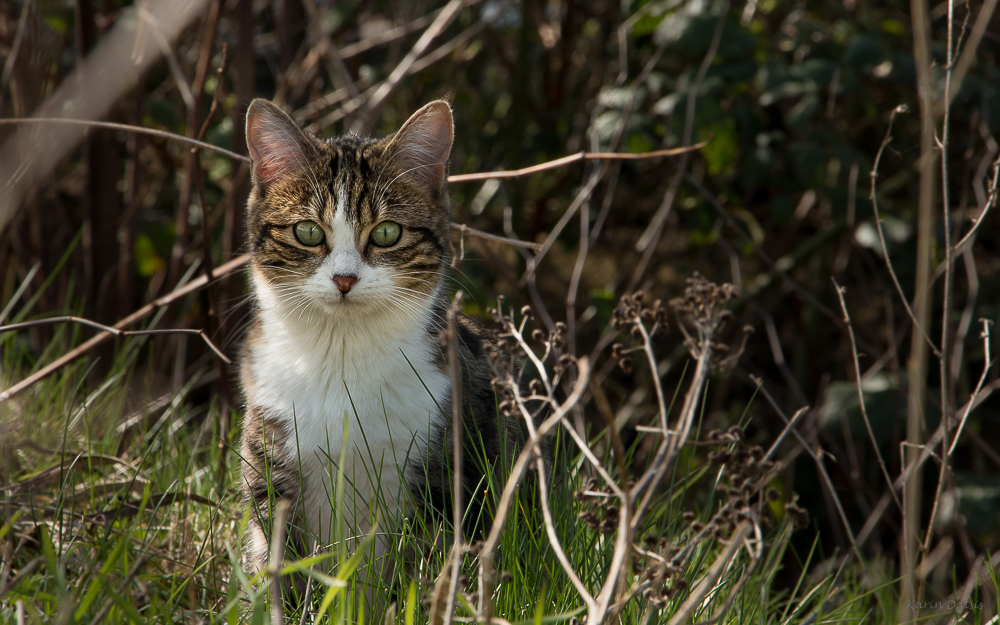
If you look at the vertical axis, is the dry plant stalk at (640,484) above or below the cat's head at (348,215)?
below

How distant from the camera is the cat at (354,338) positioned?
1887 millimetres

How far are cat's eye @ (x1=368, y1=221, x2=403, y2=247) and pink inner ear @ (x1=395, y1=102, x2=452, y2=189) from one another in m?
0.16

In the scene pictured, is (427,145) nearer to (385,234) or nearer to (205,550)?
(385,234)

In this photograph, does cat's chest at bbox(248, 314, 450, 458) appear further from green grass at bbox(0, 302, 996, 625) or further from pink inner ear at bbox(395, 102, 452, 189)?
pink inner ear at bbox(395, 102, 452, 189)

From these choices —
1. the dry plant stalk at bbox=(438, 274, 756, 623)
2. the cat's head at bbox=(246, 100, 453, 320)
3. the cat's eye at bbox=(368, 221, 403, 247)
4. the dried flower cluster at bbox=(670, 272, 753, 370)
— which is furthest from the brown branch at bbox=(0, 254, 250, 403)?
the dried flower cluster at bbox=(670, 272, 753, 370)

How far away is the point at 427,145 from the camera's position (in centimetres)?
221

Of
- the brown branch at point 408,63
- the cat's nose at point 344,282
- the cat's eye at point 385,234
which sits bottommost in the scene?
the cat's nose at point 344,282

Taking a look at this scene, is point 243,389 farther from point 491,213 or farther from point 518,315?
point 491,213

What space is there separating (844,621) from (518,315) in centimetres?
228

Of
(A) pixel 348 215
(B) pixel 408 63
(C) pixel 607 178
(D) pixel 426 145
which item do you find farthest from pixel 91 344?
(C) pixel 607 178

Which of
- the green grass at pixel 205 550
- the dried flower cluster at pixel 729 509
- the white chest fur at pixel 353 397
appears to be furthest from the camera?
the white chest fur at pixel 353 397

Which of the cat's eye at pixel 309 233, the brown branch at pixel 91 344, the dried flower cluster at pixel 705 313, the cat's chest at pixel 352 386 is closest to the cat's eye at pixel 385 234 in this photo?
the cat's eye at pixel 309 233

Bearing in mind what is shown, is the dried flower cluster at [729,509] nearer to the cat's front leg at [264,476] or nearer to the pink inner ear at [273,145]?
the cat's front leg at [264,476]

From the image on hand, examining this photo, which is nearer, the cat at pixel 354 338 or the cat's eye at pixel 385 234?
the cat at pixel 354 338
